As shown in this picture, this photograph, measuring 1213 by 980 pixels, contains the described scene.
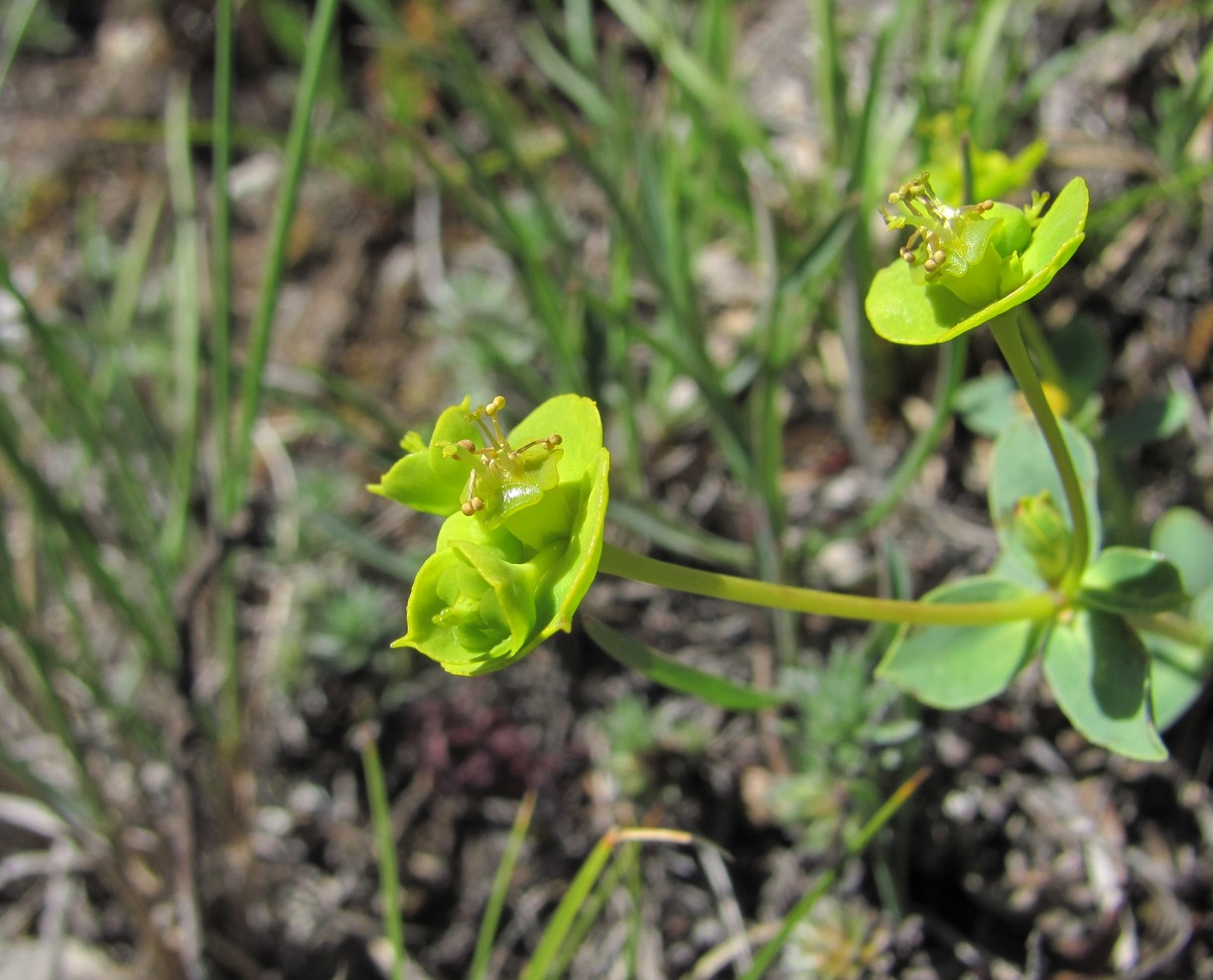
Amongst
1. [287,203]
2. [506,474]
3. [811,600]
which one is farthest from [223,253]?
[811,600]

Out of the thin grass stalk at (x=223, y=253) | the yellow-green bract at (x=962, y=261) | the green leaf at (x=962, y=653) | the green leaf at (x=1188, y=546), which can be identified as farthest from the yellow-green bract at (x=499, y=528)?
the green leaf at (x=1188, y=546)

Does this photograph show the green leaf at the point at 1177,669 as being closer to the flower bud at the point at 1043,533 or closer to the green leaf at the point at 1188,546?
the green leaf at the point at 1188,546

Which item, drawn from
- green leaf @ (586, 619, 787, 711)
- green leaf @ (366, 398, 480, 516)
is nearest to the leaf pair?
green leaf @ (586, 619, 787, 711)

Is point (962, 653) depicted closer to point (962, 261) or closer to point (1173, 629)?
point (1173, 629)

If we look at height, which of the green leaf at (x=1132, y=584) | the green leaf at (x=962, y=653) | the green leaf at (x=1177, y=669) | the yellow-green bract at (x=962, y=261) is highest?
the yellow-green bract at (x=962, y=261)

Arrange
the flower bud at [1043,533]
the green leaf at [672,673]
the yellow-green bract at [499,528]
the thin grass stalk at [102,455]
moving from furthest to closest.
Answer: the thin grass stalk at [102,455] → the flower bud at [1043,533] → the green leaf at [672,673] → the yellow-green bract at [499,528]

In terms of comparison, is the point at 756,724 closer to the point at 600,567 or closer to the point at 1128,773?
the point at 1128,773
